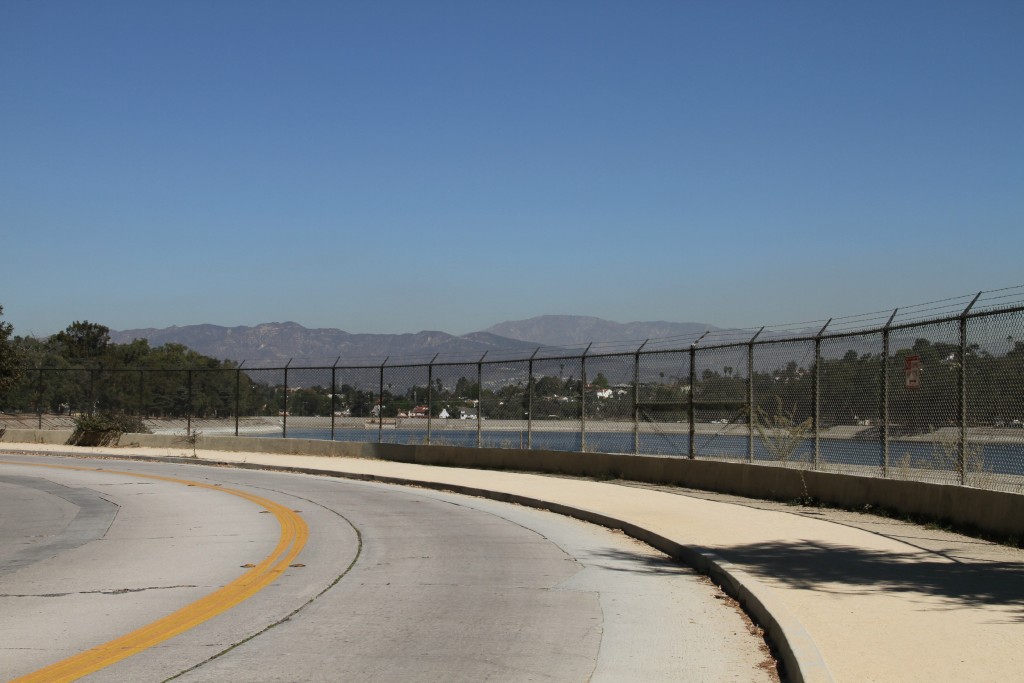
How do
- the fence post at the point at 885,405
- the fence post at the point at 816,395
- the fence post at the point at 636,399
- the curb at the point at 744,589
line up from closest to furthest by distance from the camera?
the curb at the point at 744,589
the fence post at the point at 885,405
the fence post at the point at 816,395
the fence post at the point at 636,399

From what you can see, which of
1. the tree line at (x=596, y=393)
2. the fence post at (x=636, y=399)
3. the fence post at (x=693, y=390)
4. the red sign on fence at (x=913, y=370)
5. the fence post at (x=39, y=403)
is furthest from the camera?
the fence post at (x=39, y=403)

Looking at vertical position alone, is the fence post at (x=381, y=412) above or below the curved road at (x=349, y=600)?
above

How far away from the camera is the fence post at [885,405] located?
15672 millimetres

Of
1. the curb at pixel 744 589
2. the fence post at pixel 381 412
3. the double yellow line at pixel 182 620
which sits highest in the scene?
the fence post at pixel 381 412

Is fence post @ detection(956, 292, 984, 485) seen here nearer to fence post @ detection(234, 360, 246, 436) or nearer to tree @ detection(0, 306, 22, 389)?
fence post @ detection(234, 360, 246, 436)

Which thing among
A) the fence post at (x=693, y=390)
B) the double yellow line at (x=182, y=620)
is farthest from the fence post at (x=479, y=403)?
the double yellow line at (x=182, y=620)

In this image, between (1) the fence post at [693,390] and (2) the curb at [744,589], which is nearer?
(2) the curb at [744,589]

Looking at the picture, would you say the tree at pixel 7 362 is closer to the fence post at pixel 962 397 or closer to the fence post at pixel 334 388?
the fence post at pixel 334 388

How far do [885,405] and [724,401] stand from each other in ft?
16.9

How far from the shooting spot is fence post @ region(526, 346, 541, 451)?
86.1 feet

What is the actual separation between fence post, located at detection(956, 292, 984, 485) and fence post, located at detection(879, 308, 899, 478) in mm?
1840

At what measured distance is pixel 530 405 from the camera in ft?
86.1

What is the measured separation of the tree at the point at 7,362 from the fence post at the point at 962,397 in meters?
42.4

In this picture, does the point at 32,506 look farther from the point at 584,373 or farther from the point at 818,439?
the point at 818,439
